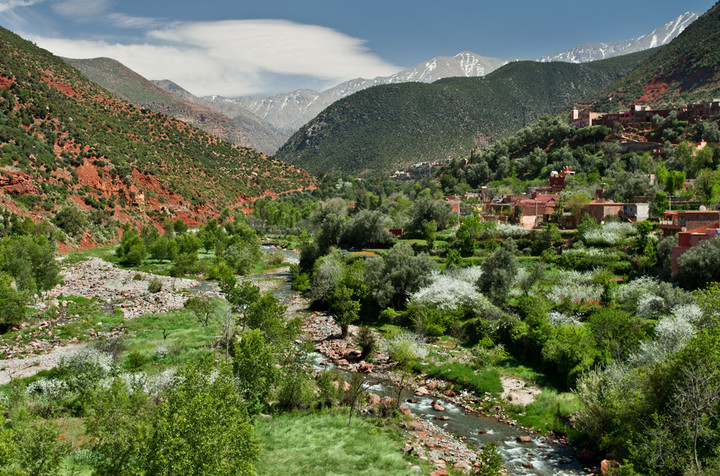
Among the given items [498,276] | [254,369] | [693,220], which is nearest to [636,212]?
[693,220]

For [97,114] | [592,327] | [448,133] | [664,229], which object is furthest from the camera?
[448,133]

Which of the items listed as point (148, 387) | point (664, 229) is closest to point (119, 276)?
point (148, 387)

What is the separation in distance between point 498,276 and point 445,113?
476 ft

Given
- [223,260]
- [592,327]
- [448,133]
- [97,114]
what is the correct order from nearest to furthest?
[592,327] < [223,260] < [97,114] < [448,133]

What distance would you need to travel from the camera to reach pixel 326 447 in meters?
18.3

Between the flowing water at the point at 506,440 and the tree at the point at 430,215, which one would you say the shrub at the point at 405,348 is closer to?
the flowing water at the point at 506,440

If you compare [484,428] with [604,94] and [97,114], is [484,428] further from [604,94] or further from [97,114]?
[604,94]

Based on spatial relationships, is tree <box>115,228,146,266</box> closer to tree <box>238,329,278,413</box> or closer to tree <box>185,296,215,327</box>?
tree <box>185,296,215,327</box>

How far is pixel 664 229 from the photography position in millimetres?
38688

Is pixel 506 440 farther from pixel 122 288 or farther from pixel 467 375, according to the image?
pixel 122 288

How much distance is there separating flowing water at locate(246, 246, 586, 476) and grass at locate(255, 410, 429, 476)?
3124 millimetres

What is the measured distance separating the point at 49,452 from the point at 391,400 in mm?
14636

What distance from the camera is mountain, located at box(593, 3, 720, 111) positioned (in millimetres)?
104938

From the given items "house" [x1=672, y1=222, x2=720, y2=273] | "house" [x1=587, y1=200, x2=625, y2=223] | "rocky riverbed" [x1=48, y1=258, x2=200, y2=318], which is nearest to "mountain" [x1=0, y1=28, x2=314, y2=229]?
"rocky riverbed" [x1=48, y1=258, x2=200, y2=318]
